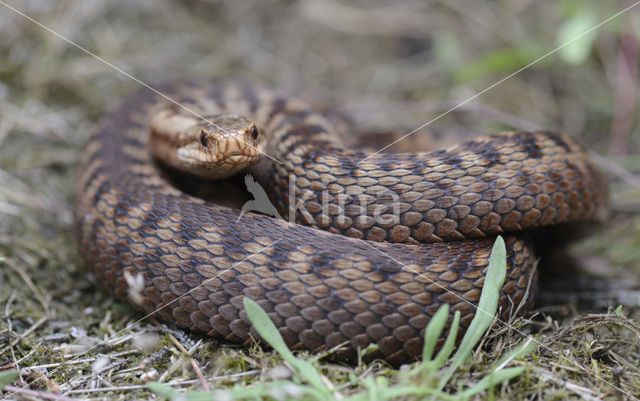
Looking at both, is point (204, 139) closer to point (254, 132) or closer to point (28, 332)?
point (254, 132)

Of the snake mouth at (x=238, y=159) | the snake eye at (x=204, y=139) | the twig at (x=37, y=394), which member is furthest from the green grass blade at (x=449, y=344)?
the snake eye at (x=204, y=139)

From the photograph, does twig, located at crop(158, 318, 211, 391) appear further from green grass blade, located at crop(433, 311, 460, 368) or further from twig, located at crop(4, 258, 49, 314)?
green grass blade, located at crop(433, 311, 460, 368)

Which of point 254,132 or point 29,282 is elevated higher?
point 254,132

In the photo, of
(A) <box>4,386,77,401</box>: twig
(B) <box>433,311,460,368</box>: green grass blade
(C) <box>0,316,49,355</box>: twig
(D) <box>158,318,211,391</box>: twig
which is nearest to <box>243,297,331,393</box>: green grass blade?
(D) <box>158,318,211,391</box>: twig

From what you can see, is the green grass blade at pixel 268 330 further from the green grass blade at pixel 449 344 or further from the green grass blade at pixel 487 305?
the green grass blade at pixel 487 305

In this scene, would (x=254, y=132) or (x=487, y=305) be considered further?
(x=254, y=132)

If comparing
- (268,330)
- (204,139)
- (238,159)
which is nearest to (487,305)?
(268,330)

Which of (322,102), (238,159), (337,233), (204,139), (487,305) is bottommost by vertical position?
(487,305)
